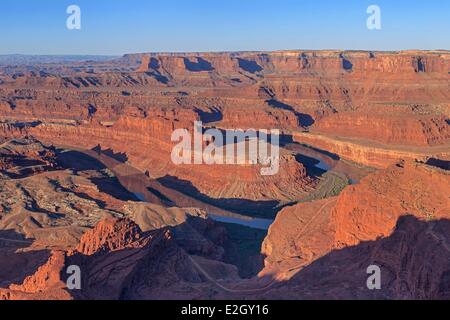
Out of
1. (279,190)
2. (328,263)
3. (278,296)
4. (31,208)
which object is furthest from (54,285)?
(279,190)

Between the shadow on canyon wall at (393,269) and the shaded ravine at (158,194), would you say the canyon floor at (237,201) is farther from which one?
the shaded ravine at (158,194)

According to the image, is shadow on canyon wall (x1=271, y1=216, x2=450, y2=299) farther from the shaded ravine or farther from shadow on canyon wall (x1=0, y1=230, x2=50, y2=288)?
the shaded ravine

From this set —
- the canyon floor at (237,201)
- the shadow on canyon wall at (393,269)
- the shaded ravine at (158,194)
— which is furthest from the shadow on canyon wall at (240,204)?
the shadow on canyon wall at (393,269)

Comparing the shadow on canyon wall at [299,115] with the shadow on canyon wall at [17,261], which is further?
the shadow on canyon wall at [299,115]

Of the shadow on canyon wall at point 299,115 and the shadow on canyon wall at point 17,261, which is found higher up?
the shadow on canyon wall at point 299,115

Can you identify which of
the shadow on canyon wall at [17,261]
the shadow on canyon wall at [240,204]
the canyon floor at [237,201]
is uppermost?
the canyon floor at [237,201]

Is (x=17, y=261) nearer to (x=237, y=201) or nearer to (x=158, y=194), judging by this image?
(x=158, y=194)

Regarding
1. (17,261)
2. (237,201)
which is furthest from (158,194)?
(17,261)

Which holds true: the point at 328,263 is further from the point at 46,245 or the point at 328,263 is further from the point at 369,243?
the point at 46,245
